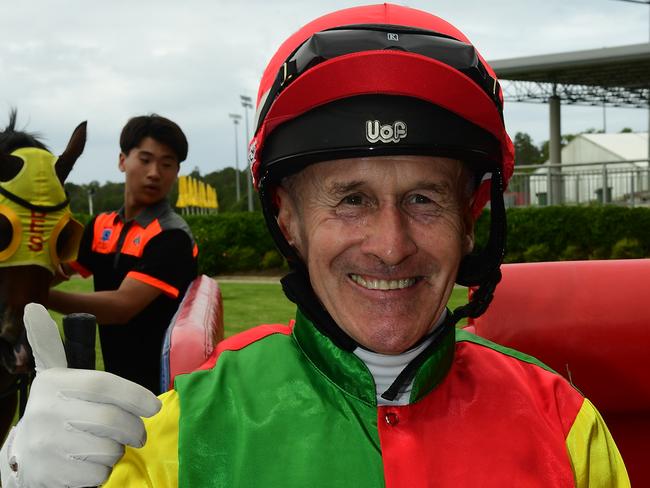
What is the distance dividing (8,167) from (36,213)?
204mm

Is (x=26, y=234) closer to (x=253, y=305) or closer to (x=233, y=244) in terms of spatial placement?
(x=253, y=305)

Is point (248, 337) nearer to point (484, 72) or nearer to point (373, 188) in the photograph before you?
point (373, 188)

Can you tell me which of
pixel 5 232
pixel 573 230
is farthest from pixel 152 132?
pixel 573 230

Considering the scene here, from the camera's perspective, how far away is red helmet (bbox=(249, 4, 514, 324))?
→ 1.35 m

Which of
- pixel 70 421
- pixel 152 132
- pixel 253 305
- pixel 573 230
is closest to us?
pixel 70 421

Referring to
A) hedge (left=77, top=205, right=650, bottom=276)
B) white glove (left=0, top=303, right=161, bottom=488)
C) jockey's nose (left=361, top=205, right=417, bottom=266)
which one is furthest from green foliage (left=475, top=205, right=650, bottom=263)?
white glove (left=0, top=303, right=161, bottom=488)

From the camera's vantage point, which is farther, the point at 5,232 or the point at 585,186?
the point at 585,186

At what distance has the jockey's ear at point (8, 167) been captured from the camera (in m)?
2.61

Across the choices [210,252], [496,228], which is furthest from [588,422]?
[210,252]

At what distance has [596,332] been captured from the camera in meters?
2.18

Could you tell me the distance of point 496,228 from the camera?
1.64 meters

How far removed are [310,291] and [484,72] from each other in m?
0.59

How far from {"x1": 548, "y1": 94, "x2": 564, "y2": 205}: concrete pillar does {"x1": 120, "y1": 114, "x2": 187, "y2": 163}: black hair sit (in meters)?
11.8

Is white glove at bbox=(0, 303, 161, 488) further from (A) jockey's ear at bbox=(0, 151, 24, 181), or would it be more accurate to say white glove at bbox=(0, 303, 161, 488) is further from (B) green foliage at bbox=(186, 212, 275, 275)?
(B) green foliage at bbox=(186, 212, 275, 275)
